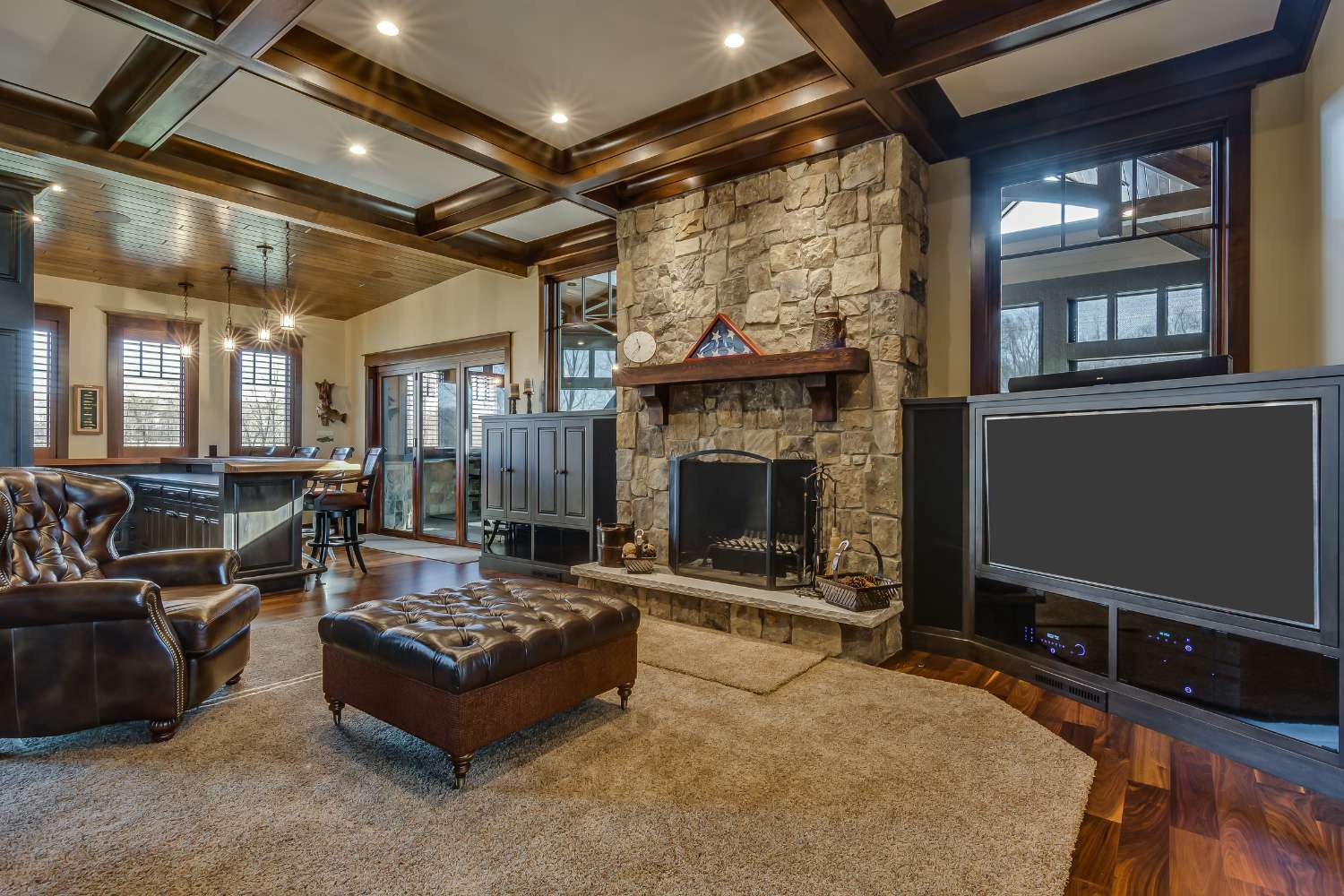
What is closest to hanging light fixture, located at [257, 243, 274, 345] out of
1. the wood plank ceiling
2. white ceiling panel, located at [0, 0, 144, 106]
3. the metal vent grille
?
the wood plank ceiling

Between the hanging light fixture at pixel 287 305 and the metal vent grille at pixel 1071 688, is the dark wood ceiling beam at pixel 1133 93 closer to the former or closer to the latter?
the metal vent grille at pixel 1071 688

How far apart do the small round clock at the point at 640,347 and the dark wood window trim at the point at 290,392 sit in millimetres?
5666

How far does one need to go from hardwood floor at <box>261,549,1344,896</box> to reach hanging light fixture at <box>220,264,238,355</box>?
718 cm

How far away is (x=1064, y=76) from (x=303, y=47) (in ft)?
12.2

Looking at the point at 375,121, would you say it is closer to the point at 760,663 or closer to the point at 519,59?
the point at 519,59

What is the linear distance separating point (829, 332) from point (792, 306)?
376mm

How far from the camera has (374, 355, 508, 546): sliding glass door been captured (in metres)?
7.46

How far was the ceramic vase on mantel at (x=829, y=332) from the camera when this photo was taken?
3.85 metres

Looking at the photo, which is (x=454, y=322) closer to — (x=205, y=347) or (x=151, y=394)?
(x=205, y=347)

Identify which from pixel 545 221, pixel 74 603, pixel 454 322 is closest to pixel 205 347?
pixel 454 322

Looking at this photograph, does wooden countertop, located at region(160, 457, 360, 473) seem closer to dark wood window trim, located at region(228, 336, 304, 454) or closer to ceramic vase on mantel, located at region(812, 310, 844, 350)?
dark wood window trim, located at region(228, 336, 304, 454)

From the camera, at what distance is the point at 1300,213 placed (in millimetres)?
3014

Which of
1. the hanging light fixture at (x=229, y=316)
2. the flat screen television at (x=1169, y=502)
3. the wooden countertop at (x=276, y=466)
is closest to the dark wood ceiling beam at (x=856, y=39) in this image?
the flat screen television at (x=1169, y=502)

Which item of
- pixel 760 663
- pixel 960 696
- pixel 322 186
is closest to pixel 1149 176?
pixel 960 696
